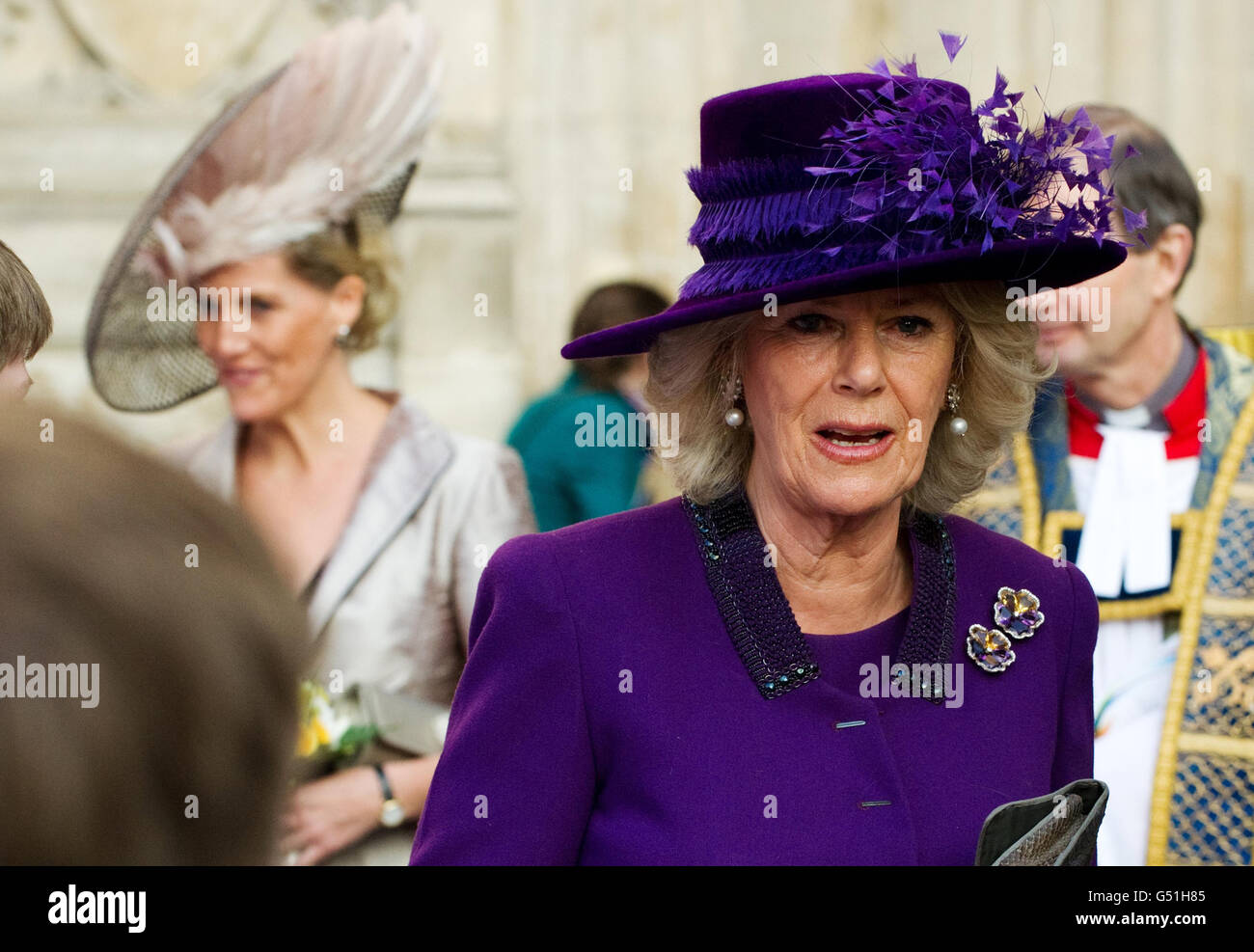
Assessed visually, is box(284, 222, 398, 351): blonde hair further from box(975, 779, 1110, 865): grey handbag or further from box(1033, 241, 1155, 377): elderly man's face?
box(975, 779, 1110, 865): grey handbag

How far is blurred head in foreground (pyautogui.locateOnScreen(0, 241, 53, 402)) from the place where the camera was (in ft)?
6.89

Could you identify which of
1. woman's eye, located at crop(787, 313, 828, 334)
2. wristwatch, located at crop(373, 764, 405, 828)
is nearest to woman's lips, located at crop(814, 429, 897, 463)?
woman's eye, located at crop(787, 313, 828, 334)

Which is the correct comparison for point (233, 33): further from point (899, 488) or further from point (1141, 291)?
Result: point (899, 488)

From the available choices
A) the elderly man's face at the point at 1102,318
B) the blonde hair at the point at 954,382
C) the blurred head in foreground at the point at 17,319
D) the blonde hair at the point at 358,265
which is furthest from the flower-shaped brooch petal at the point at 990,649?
the blonde hair at the point at 358,265

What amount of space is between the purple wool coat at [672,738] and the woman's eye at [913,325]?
1.33 feet

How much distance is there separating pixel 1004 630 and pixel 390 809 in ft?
5.15

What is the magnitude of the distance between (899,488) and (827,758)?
0.40 m

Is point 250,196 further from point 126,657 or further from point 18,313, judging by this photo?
point 126,657

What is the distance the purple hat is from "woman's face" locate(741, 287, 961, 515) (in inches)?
3.6

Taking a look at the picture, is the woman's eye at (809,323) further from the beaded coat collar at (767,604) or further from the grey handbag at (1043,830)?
the grey handbag at (1043,830)

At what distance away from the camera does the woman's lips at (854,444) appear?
2.16 m
